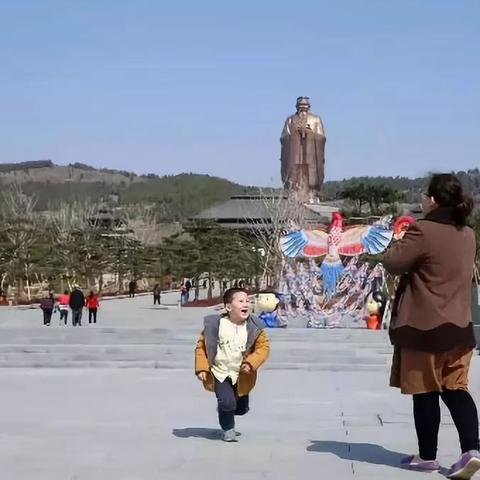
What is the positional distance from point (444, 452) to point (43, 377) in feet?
23.0

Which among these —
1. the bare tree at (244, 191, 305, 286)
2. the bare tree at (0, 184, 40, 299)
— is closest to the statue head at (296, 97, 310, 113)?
the bare tree at (244, 191, 305, 286)

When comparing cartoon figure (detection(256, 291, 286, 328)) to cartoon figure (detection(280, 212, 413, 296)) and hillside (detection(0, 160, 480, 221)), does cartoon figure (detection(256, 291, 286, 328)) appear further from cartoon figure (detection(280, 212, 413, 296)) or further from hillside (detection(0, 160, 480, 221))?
hillside (detection(0, 160, 480, 221))

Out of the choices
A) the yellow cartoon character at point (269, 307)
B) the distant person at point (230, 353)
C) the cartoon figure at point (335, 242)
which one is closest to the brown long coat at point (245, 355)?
the distant person at point (230, 353)

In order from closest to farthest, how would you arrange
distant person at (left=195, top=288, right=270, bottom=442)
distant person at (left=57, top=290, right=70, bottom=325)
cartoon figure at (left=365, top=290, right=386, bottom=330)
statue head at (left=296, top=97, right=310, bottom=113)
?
1. distant person at (left=195, top=288, right=270, bottom=442)
2. cartoon figure at (left=365, top=290, right=386, bottom=330)
3. distant person at (left=57, top=290, right=70, bottom=325)
4. statue head at (left=296, top=97, right=310, bottom=113)

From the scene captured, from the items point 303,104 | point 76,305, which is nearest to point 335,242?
point 76,305

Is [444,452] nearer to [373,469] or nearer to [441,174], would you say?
[373,469]

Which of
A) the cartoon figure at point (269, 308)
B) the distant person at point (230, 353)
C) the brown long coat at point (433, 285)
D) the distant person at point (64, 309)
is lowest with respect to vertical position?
the distant person at point (64, 309)

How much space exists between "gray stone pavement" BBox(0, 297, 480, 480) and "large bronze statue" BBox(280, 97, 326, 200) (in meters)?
53.5

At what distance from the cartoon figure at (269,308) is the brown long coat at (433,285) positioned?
14.4 metres

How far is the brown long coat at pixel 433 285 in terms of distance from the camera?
4.41 m

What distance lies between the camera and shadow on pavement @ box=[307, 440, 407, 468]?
5.06 m

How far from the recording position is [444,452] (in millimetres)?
5453

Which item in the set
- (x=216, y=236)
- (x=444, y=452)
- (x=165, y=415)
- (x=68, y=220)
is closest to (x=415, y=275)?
(x=444, y=452)

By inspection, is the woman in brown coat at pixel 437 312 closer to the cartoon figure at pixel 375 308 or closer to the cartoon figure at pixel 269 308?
the cartoon figure at pixel 375 308
